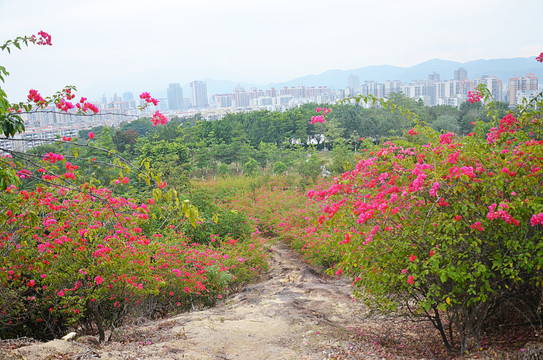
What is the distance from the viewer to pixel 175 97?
→ 451ft

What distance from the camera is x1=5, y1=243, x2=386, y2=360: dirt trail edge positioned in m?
4.15

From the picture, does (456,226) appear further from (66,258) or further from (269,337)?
(66,258)

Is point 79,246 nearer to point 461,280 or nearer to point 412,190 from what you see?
Result: point 412,190

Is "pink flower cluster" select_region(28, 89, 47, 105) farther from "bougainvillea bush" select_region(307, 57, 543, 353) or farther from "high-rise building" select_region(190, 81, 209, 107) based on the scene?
"high-rise building" select_region(190, 81, 209, 107)

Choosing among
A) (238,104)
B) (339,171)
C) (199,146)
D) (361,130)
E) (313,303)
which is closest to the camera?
(313,303)

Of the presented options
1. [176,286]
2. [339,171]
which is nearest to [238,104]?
[339,171]

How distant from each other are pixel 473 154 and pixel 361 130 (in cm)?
3084

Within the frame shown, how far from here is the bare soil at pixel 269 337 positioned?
413cm

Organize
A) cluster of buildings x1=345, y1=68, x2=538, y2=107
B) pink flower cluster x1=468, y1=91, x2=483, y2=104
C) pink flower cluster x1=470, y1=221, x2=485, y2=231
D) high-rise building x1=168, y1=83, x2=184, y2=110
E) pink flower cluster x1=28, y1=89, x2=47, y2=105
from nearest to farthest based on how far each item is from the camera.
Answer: pink flower cluster x1=470, y1=221, x2=485, y2=231, pink flower cluster x1=28, y1=89, x2=47, y2=105, pink flower cluster x1=468, y1=91, x2=483, y2=104, cluster of buildings x1=345, y1=68, x2=538, y2=107, high-rise building x1=168, y1=83, x2=184, y2=110

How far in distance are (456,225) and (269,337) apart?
2715 mm

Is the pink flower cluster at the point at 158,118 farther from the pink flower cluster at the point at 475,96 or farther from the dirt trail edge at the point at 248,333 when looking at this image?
the pink flower cluster at the point at 475,96

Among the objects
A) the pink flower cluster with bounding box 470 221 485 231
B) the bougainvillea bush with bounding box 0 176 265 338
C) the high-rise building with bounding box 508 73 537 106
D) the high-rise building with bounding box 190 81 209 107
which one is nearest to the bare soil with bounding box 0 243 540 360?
the bougainvillea bush with bounding box 0 176 265 338

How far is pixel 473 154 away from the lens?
3797 mm

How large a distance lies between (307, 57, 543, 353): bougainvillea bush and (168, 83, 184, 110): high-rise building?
138439mm
